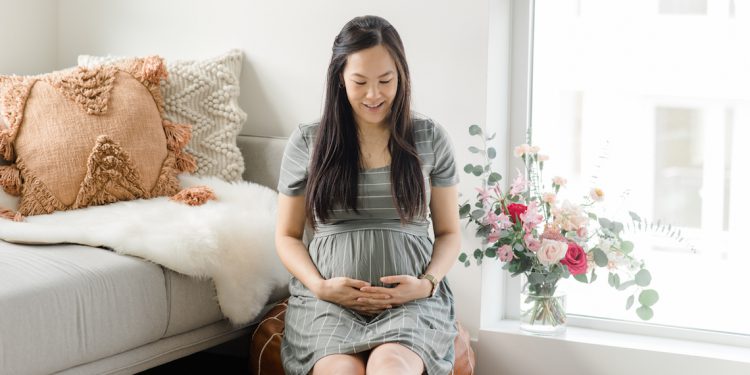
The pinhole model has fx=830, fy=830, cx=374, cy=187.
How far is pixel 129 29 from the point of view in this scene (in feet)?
9.23

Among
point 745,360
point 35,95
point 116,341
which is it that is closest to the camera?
point 116,341

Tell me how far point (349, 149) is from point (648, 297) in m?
0.92

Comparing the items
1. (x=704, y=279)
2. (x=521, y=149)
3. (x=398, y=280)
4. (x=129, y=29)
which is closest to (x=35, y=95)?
(x=129, y=29)

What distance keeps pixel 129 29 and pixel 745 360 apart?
214 centimetres

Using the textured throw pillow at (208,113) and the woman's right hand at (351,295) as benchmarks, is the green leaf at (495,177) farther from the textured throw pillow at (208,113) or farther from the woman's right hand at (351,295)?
the textured throw pillow at (208,113)

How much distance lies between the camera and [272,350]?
6.45ft

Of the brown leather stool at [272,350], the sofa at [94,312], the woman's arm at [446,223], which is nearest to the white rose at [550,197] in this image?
the woman's arm at [446,223]

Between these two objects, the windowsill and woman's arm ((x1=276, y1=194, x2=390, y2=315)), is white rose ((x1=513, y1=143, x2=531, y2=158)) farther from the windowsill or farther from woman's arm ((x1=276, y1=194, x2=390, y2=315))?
woman's arm ((x1=276, y1=194, x2=390, y2=315))

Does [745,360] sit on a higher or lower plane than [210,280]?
lower

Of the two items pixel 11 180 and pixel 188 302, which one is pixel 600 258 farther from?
pixel 11 180

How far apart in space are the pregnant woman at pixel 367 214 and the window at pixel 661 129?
607 millimetres

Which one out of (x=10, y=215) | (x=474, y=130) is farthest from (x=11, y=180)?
(x=474, y=130)

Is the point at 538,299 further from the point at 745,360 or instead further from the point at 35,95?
the point at 35,95

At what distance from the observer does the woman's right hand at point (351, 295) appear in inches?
70.3
